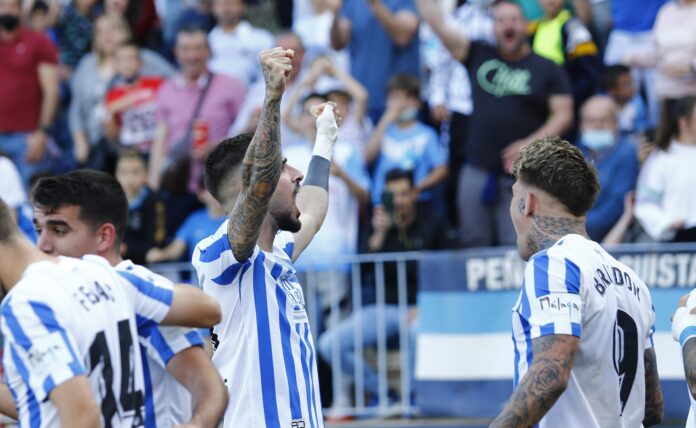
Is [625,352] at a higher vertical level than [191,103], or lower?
lower

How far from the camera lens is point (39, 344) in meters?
4.44

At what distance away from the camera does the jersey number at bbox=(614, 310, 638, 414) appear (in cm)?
551

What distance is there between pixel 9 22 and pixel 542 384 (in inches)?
418

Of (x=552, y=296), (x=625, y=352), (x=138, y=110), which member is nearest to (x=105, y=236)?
(x=552, y=296)

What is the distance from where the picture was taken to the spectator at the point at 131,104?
13680 millimetres

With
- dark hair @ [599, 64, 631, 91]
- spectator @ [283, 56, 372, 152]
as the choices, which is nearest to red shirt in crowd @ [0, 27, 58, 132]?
spectator @ [283, 56, 372, 152]

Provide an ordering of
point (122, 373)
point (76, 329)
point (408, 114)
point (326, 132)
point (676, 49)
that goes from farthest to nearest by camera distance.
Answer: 1. point (408, 114)
2. point (676, 49)
3. point (326, 132)
4. point (122, 373)
5. point (76, 329)

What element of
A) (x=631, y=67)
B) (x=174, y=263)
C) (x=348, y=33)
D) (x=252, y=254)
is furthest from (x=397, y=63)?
(x=252, y=254)

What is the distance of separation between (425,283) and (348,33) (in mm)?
3705

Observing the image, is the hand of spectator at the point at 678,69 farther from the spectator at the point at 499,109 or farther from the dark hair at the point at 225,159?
the dark hair at the point at 225,159

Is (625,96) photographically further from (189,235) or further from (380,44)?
(189,235)

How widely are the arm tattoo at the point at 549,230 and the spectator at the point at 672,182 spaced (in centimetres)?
513

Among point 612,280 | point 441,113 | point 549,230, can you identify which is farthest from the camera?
point 441,113

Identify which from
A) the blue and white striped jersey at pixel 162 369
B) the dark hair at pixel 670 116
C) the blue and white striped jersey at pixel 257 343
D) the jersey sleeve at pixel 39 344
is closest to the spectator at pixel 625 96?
the dark hair at pixel 670 116
